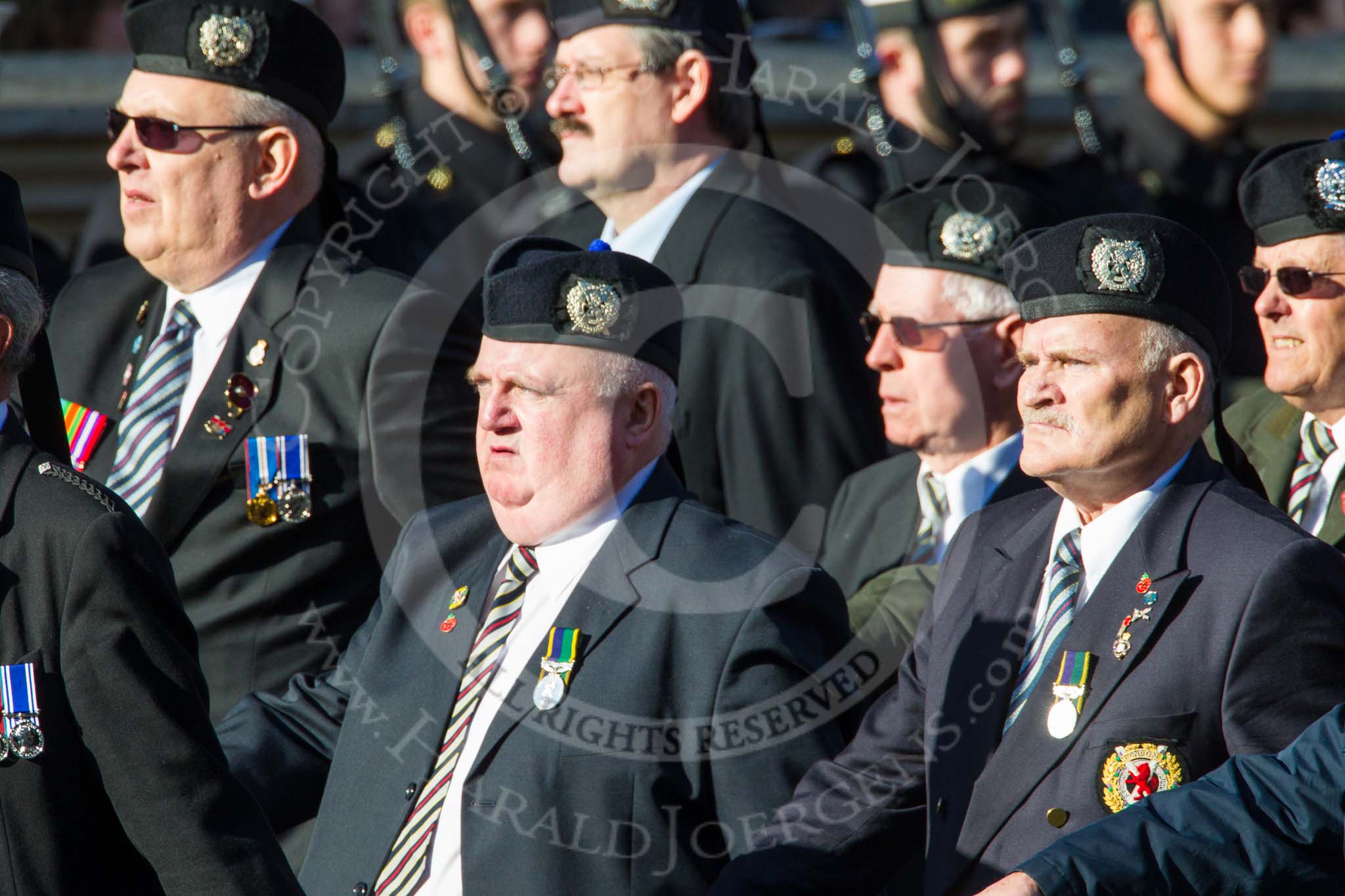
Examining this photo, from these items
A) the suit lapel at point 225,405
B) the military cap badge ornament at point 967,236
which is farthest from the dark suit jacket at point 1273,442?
the suit lapel at point 225,405

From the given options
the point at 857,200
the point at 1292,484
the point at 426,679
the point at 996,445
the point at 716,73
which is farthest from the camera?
the point at 857,200

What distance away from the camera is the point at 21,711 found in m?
3.62

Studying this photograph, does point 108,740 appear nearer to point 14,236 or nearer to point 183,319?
point 14,236

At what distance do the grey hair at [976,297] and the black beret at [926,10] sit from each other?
241cm

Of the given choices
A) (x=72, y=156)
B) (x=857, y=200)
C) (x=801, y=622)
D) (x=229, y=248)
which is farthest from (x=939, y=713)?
(x=72, y=156)

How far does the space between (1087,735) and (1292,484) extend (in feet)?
4.86

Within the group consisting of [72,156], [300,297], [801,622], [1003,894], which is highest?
[72,156]

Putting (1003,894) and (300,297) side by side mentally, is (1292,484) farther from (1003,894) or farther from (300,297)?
(300,297)

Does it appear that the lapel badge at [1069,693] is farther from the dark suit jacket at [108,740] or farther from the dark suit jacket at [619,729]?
the dark suit jacket at [108,740]

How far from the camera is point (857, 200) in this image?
295 inches

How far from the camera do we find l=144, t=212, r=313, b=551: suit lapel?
17.6ft

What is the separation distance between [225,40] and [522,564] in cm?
184

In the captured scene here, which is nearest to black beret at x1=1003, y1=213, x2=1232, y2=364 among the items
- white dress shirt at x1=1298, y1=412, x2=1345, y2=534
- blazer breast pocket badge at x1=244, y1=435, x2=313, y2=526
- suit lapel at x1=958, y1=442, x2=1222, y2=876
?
suit lapel at x1=958, y1=442, x2=1222, y2=876

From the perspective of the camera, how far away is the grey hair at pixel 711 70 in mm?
6398
